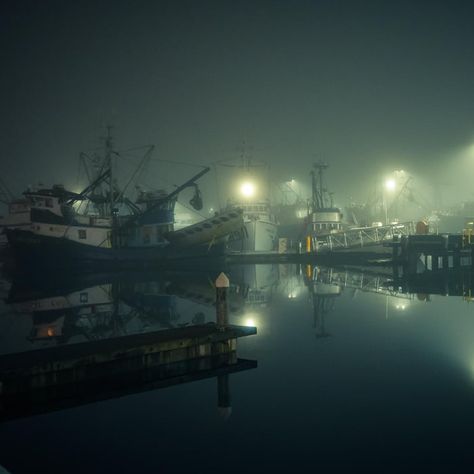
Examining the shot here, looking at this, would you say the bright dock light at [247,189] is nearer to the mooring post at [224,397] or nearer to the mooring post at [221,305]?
the mooring post at [221,305]

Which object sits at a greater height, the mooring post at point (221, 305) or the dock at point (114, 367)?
the mooring post at point (221, 305)

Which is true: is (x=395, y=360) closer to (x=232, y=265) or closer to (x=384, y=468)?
(x=384, y=468)

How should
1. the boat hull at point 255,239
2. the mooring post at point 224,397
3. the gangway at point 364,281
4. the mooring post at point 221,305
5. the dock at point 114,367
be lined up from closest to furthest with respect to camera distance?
the mooring post at point 224,397 < the dock at point 114,367 < the mooring post at point 221,305 < the gangway at point 364,281 < the boat hull at point 255,239

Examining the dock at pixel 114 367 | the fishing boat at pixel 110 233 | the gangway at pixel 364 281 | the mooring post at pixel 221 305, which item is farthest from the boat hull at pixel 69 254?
the dock at pixel 114 367

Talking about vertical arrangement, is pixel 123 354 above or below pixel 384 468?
above

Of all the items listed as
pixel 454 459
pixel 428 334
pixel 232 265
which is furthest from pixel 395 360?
pixel 232 265

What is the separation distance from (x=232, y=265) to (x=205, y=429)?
54024 millimetres

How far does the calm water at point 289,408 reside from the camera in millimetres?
8719

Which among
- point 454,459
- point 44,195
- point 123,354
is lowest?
point 454,459

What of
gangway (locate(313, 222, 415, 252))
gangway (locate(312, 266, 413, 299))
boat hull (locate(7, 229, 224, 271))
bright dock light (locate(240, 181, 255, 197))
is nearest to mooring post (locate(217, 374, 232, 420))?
gangway (locate(312, 266, 413, 299))

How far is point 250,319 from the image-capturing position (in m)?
23.7

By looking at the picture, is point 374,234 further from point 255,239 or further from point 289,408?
point 289,408

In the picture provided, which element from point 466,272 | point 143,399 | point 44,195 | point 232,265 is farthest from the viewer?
point 232,265

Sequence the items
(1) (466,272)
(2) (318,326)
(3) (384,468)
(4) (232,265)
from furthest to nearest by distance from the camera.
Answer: (4) (232,265) < (1) (466,272) < (2) (318,326) < (3) (384,468)
